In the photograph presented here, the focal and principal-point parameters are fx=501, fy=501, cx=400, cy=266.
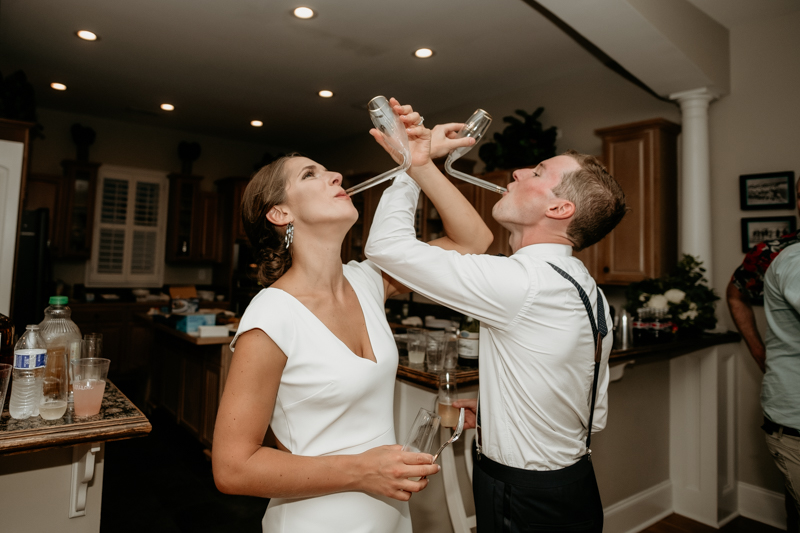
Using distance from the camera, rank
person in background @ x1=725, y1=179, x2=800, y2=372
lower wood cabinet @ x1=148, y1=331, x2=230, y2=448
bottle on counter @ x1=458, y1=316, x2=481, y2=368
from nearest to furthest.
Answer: bottle on counter @ x1=458, y1=316, x2=481, y2=368 → person in background @ x1=725, y1=179, x2=800, y2=372 → lower wood cabinet @ x1=148, y1=331, x2=230, y2=448

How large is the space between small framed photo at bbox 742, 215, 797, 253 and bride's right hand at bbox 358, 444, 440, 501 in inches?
133

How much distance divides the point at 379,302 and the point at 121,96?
18.0 ft

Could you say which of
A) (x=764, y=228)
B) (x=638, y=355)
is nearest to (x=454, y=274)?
(x=638, y=355)

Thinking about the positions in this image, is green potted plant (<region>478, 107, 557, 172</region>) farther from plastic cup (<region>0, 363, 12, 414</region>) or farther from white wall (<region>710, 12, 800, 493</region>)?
plastic cup (<region>0, 363, 12, 414</region>)

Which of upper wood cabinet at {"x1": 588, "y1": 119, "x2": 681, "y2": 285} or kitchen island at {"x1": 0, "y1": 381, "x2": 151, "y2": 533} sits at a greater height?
upper wood cabinet at {"x1": 588, "y1": 119, "x2": 681, "y2": 285}

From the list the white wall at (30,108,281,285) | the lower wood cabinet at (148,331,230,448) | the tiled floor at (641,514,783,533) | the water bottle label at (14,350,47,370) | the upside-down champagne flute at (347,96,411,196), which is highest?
the white wall at (30,108,281,285)

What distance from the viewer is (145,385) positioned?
4.74m

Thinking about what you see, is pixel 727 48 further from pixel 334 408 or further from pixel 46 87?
pixel 46 87

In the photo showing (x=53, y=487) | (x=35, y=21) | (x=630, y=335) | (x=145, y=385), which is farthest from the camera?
(x=145, y=385)

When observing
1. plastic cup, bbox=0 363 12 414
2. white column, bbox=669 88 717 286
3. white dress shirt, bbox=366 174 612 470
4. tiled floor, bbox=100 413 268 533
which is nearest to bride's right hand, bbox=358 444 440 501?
white dress shirt, bbox=366 174 612 470

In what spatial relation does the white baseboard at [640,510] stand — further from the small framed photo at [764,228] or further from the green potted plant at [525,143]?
the green potted plant at [525,143]

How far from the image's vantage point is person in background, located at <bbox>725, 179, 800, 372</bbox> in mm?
2590

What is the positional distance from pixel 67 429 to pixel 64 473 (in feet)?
1.31

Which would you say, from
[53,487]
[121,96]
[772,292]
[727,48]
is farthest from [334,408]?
[121,96]
